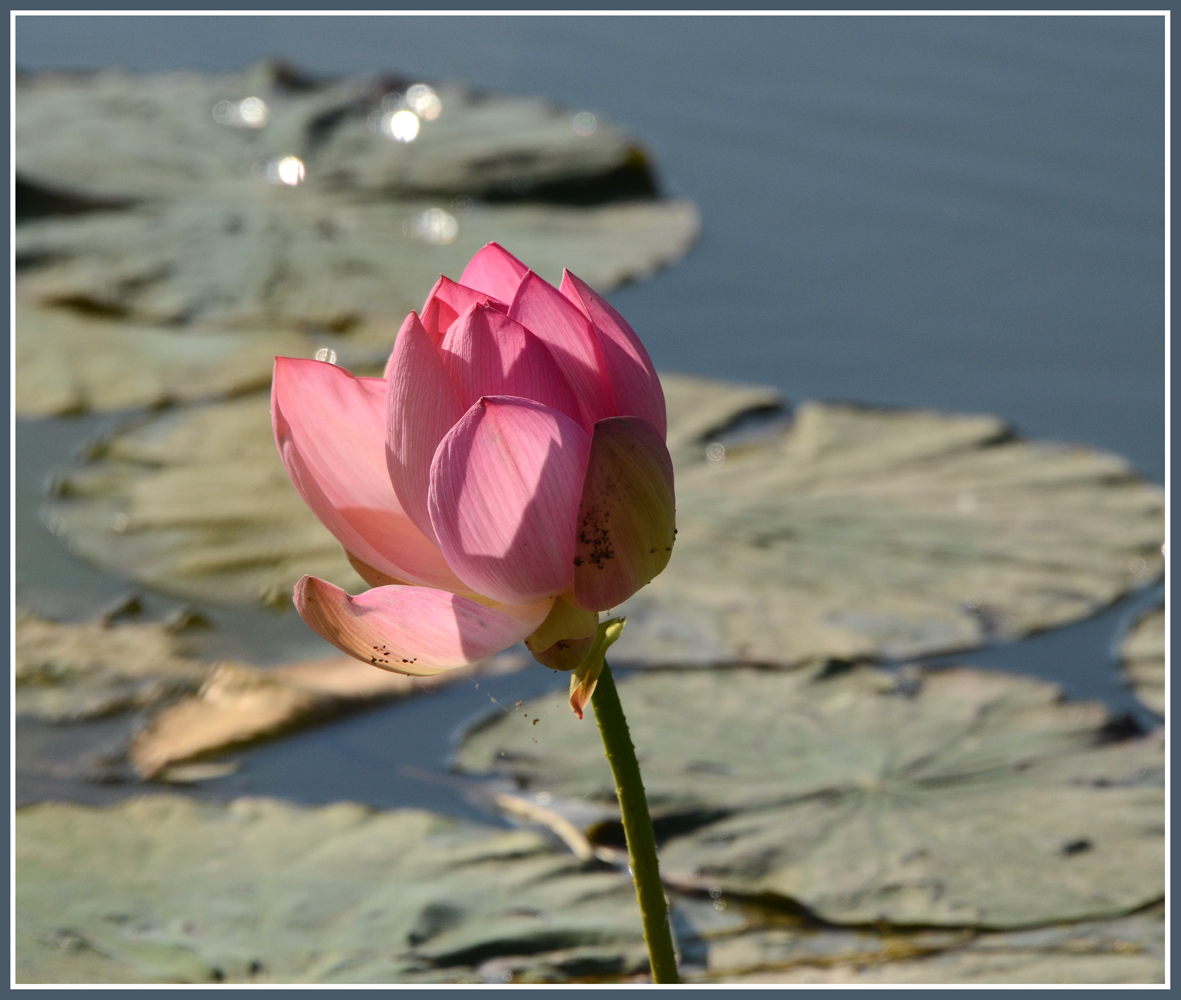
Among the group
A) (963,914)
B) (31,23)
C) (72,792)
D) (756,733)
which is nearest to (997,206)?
(756,733)

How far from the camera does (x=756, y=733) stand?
1.26 meters

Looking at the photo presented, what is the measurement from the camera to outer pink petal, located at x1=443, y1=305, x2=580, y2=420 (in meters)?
0.55

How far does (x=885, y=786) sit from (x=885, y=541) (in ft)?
1.61

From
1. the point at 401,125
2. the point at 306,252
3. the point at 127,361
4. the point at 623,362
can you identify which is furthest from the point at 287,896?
the point at 401,125

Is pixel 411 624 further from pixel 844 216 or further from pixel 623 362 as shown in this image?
pixel 844 216

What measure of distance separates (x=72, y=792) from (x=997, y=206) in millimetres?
2145

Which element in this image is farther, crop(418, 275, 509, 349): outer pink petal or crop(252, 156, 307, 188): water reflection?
crop(252, 156, 307, 188): water reflection

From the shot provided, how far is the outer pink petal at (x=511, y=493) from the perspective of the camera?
54 cm

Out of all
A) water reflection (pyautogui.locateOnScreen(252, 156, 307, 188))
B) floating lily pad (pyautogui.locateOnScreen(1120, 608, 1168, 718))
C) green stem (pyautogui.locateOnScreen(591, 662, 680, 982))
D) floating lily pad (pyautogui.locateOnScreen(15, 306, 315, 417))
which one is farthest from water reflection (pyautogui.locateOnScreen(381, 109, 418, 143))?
green stem (pyautogui.locateOnScreen(591, 662, 680, 982))

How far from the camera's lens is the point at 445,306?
1.99 feet

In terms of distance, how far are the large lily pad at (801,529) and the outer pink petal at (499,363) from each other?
873 mm

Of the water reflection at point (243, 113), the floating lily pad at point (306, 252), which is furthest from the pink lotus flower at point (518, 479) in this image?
the water reflection at point (243, 113)

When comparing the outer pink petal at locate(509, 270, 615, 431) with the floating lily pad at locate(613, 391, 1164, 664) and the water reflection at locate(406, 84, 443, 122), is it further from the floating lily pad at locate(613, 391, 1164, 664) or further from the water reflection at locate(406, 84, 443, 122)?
the water reflection at locate(406, 84, 443, 122)

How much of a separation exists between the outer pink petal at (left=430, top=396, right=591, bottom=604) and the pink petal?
13mm
